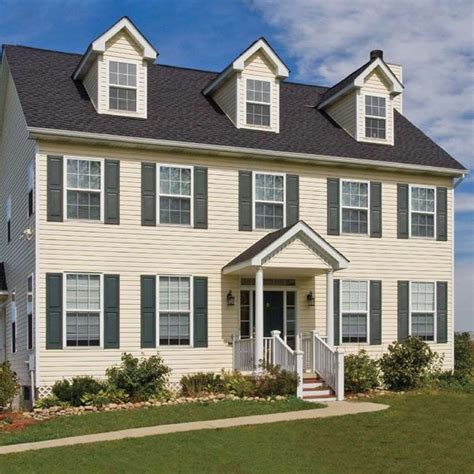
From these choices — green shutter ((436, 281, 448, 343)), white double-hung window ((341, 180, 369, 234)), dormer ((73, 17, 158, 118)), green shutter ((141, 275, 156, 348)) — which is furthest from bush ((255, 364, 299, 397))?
dormer ((73, 17, 158, 118))

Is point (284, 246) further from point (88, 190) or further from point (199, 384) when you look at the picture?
point (88, 190)

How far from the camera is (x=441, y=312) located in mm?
22734

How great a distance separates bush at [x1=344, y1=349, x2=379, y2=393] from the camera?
19594mm

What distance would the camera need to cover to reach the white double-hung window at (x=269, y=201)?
68.0ft

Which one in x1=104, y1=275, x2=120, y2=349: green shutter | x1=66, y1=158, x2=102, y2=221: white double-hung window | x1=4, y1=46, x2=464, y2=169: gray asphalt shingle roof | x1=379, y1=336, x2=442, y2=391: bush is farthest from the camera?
x1=379, y1=336, x2=442, y2=391: bush

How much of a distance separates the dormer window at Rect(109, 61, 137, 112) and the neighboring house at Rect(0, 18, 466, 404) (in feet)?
0.17

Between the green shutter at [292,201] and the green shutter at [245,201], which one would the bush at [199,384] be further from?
the green shutter at [292,201]

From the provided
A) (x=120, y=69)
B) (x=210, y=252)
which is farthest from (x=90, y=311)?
(x=120, y=69)

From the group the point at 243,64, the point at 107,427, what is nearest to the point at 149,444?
the point at 107,427

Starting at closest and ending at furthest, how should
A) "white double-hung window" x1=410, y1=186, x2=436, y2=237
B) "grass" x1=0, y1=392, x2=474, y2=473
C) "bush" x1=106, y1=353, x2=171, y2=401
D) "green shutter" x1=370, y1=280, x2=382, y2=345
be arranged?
"grass" x1=0, y1=392, x2=474, y2=473 < "bush" x1=106, y1=353, x2=171, y2=401 < "green shutter" x1=370, y1=280, x2=382, y2=345 < "white double-hung window" x1=410, y1=186, x2=436, y2=237

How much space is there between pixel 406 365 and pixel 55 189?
9967 millimetres

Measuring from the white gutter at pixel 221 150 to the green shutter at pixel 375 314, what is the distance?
132 inches

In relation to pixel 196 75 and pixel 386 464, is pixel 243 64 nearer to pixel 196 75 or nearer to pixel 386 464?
pixel 196 75

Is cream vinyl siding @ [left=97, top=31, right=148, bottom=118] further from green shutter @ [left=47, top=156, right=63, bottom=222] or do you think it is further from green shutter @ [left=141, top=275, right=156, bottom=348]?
green shutter @ [left=141, top=275, right=156, bottom=348]
